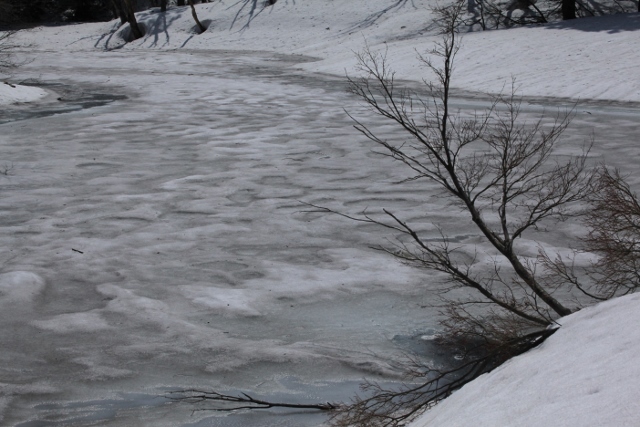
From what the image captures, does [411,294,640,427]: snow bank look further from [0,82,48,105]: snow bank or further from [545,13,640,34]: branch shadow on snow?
[545,13,640,34]: branch shadow on snow

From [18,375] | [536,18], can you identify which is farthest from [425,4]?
[18,375]

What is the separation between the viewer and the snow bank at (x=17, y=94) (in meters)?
16.1

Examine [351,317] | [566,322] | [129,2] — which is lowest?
[351,317]

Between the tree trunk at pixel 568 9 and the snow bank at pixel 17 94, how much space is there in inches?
529

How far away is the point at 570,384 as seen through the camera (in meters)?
2.79

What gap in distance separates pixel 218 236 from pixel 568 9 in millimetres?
16736

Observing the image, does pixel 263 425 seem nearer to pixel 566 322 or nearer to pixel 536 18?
pixel 566 322

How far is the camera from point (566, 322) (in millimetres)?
4078

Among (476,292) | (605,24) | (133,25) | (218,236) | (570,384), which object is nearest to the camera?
(570,384)

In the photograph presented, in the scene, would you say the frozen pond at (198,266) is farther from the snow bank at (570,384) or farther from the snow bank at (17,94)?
the snow bank at (17,94)

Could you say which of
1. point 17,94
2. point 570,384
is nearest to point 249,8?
point 17,94

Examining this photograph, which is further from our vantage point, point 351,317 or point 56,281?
point 56,281

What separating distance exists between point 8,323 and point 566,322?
3804mm

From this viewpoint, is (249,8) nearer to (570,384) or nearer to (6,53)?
(6,53)
